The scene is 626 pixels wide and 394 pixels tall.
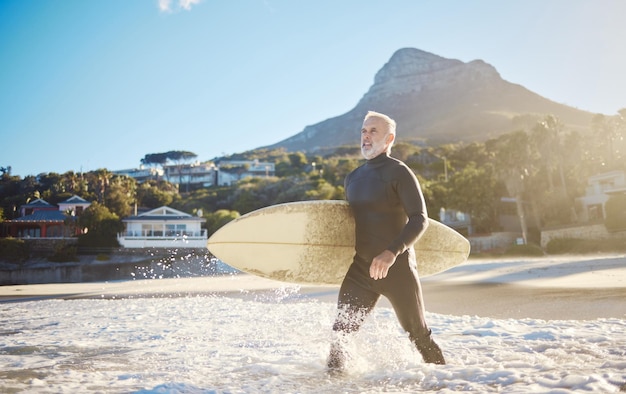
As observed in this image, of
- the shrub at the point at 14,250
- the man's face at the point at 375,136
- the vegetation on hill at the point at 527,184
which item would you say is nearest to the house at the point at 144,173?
the vegetation on hill at the point at 527,184

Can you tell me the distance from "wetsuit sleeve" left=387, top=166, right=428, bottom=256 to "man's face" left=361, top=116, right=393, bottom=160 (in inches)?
11.8

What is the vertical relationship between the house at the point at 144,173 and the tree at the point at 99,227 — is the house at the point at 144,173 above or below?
above

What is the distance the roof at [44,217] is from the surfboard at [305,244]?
52.3 meters

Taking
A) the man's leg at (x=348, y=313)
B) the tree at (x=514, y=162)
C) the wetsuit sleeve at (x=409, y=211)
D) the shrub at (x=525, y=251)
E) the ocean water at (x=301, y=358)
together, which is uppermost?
the tree at (x=514, y=162)

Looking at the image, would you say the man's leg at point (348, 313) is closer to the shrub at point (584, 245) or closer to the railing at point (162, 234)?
the shrub at point (584, 245)

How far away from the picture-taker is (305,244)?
4492 millimetres

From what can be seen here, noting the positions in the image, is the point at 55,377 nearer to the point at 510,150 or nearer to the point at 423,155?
the point at 510,150

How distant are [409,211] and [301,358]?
1898 millimetres

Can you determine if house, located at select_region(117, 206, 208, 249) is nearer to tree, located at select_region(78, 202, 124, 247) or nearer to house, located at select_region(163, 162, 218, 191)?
tree, located at select_region(78, 202, 124, 247)

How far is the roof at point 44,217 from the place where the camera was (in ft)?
167

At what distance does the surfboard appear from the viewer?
4.36m

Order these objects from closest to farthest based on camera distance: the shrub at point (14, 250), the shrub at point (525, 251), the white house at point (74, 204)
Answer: the shrub at point (525, 251) < the shrub at point (14, 250) < the white house at point (74, 204)

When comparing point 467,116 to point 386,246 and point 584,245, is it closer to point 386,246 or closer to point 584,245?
point 584,245

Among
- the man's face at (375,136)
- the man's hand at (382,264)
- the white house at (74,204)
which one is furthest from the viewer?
the white house at (74,204)
